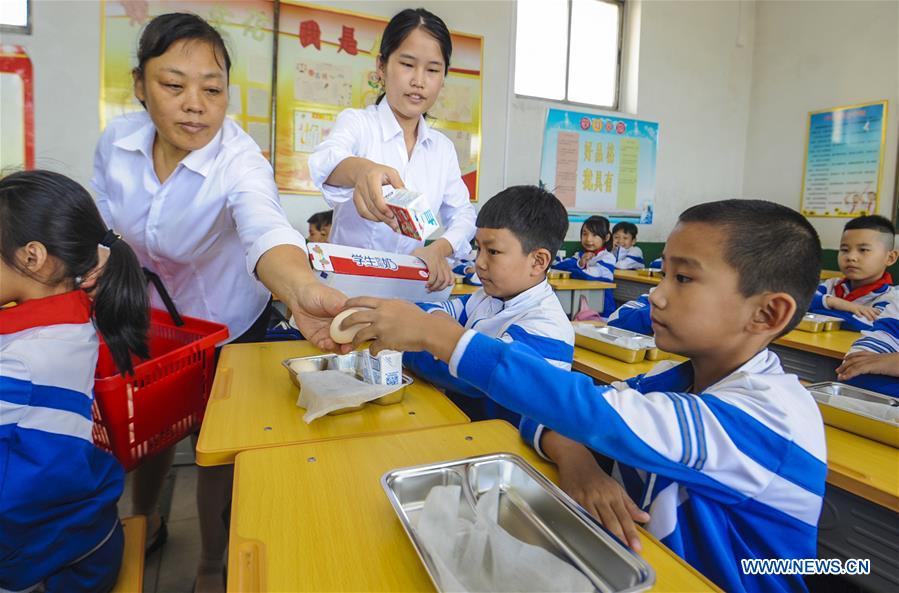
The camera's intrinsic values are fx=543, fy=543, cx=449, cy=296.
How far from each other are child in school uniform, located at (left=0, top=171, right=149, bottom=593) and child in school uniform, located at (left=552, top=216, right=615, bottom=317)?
13.1 ft

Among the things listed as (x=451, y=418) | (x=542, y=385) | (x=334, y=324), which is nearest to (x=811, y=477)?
(x=542, y=385)

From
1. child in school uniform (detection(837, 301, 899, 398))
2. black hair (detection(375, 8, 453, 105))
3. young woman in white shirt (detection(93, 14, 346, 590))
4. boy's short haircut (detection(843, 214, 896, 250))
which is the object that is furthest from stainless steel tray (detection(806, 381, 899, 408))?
boy's short haircut (detection(843, 214, 896, 250))

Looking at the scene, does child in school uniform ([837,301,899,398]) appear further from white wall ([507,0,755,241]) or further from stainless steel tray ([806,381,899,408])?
white wall ([507,0,755,241])

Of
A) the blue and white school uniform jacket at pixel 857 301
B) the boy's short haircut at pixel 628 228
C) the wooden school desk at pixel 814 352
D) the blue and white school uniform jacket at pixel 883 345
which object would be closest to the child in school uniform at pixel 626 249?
the boy's short haircut at pixel 628 228

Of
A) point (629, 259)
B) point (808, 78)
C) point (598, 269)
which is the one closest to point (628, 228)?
point (629, 259)

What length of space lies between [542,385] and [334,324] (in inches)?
15.4

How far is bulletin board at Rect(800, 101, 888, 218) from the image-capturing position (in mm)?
4848

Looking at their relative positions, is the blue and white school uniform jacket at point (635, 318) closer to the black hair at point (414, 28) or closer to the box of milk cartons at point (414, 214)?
the black hair at point (414, 28)

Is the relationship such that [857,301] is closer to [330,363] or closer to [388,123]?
[388,123]

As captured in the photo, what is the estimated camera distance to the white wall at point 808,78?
15.6ft

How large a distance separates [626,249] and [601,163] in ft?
3.18

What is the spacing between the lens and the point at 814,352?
7.36 feet

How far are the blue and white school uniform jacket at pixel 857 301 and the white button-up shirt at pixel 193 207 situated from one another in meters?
2.56

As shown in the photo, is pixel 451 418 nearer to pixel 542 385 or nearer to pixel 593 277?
pixel 542 385
